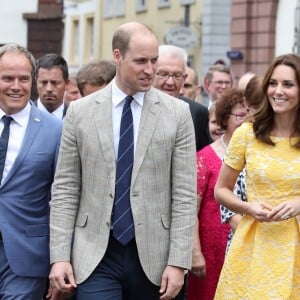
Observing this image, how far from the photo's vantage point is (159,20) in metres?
43.8

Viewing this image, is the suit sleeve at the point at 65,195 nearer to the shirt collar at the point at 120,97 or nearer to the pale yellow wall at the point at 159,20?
the shirt collar at the point at 120,97

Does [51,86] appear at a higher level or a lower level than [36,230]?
higher

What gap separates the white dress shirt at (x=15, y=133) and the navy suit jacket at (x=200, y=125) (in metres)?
2.10

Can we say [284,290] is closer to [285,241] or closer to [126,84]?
[285,241]

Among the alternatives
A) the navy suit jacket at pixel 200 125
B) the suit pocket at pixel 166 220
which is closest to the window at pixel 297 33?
the navy suit jacket at pixel 200 125

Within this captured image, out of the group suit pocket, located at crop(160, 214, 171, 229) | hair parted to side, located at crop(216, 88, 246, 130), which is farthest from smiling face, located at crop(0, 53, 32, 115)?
hair parted to side, located at crop(216, 88, 246, 130)

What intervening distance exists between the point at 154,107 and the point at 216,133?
85.1 inches

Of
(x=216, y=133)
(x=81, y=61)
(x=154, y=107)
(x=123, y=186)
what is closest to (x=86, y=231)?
(x=123, y=186)

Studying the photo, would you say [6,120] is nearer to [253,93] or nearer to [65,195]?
[65,195]

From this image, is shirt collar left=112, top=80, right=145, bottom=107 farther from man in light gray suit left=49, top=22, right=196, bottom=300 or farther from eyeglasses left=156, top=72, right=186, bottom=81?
eyeglasses left=156, top=72, right=186, bottom=81

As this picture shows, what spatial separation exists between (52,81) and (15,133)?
9.65ft

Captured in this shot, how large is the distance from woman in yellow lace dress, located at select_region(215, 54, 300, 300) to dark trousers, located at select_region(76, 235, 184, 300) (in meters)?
0.59

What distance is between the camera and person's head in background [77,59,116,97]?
9.47 metres

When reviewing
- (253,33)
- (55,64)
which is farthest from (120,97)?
(253,33)
